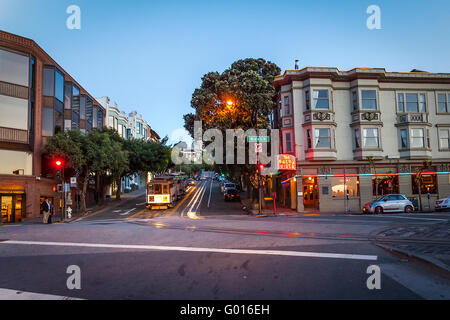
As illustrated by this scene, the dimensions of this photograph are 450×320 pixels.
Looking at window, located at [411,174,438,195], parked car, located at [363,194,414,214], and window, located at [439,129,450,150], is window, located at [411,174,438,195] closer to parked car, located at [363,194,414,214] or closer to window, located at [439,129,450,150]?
window, located at [439,129,450,150]

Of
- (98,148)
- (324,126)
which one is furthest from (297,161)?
(98,148)

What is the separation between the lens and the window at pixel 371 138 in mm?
30062

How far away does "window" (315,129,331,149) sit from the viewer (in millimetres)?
29641

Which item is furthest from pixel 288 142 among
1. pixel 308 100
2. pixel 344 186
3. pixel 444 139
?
pixel 444 139

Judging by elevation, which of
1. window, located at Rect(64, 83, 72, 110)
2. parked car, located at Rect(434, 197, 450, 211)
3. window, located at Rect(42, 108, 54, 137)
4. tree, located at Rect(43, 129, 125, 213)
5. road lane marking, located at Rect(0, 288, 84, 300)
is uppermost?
window, located at Rect(64, 83, 72, 110)

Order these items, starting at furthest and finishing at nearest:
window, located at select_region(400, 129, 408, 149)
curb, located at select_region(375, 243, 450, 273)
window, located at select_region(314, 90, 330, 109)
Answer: window, located at select_region(400, 129, 408, 149) < window, located at select_region(314, 90, 330, 109) < curb, located at select_region(375, 243, 450, 273)

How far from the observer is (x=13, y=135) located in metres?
26.9

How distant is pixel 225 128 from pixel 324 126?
9010 millimetres

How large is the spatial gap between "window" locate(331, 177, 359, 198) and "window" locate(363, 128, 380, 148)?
11.1 feet

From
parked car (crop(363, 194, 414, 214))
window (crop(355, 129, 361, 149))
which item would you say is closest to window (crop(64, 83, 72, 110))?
window (crop(355, 129, 361, 149))

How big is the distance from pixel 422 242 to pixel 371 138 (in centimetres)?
2179

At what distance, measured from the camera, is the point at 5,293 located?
239 inches

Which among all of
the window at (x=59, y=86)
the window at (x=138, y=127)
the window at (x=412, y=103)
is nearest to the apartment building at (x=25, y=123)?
the window at (x=59, y=86)

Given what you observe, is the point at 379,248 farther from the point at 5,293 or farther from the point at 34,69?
the point at 34,69
